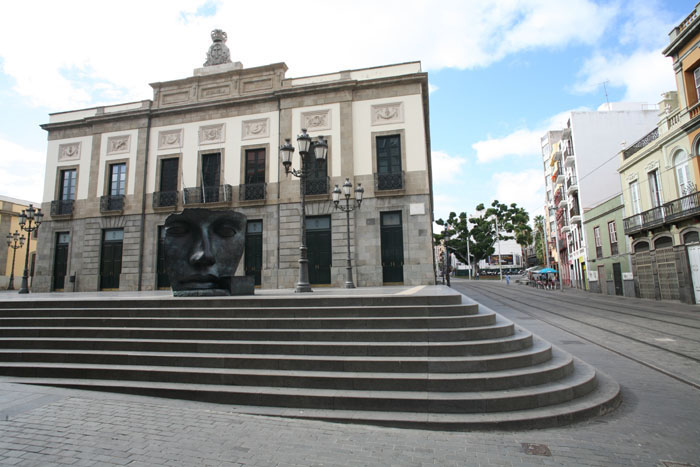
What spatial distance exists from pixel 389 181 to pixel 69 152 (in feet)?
60.5

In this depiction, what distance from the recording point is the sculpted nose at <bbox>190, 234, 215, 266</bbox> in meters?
8.73

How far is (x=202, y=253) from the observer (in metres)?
8.75

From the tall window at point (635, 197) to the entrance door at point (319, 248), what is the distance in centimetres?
1775

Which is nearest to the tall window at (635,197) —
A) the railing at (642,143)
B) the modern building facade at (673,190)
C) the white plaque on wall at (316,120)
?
the modern building facade at (673,190)

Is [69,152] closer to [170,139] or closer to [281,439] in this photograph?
[170,139]

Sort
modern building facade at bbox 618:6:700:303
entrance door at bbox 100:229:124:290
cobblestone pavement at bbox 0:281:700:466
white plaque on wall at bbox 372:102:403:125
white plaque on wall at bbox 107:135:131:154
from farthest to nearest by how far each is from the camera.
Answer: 1. white plaque on wall at bbox 107:135:131:154
2. entrance door at bbox 100:229:124:290
3. white plaque on wall at bbox 372:102:403:125
4. modern building facade at bbox 618:6:700:303
5. cobblestone pavement at bbox 0:281:700:466

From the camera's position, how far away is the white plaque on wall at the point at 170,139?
66.4ft

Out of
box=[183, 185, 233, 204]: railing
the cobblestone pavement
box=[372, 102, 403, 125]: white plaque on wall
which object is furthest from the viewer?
box=[183, 185, 233, 204]: railing

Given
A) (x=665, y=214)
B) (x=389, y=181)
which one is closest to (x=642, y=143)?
(x=665, y=214)

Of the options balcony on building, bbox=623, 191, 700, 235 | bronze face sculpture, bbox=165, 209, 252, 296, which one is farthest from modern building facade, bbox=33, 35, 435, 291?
balcony on building, bbox=623, 191, 700, 235

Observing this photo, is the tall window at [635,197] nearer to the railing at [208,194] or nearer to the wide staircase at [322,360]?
the wide staircase at [322,360]

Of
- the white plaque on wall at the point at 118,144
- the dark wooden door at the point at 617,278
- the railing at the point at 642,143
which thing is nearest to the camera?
the railing at the point at 642,143

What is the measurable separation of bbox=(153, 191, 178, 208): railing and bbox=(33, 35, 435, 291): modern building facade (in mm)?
52

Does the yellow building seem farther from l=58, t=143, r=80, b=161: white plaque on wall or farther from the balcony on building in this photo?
the balcony on building
